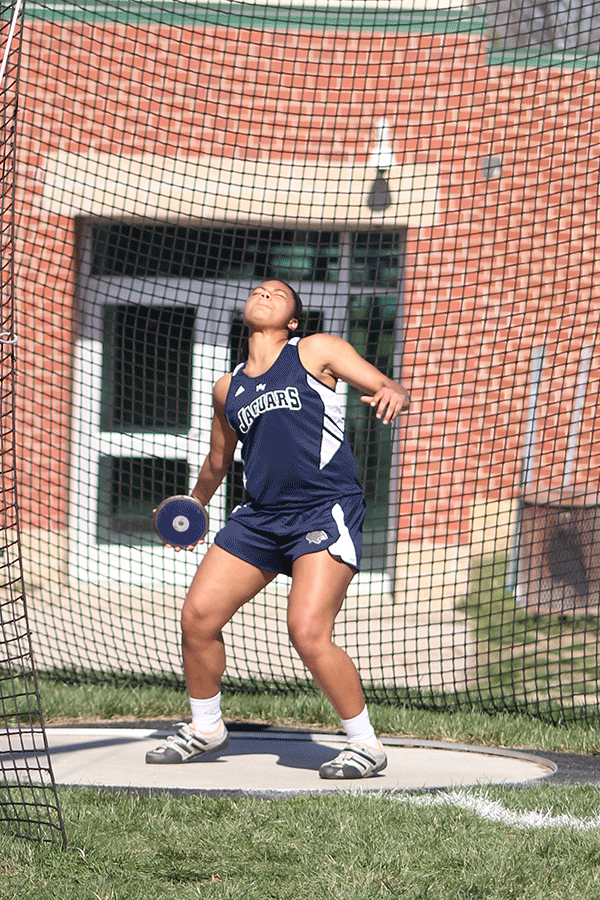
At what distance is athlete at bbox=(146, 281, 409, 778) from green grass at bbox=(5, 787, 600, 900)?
0.48 m

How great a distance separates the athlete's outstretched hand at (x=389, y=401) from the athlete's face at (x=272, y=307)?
1.91 ft

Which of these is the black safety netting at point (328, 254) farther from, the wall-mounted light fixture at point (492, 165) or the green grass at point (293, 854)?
the green grass at point (293, 854)

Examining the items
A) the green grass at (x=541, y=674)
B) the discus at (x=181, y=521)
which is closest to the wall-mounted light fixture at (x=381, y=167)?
the green grass at (x=541, y=674)

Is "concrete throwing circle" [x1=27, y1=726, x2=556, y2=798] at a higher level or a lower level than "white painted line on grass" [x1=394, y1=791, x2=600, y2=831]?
lower

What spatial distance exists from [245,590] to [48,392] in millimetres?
4554

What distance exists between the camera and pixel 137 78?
25.4ft

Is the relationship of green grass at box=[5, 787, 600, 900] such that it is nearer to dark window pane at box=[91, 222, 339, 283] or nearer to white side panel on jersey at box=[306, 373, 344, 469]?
white side panel on jersey at box=[306, 373, 344, 469]

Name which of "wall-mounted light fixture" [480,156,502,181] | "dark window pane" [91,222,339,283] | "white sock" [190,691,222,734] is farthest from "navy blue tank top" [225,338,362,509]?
"dark window pane" [91,222,339,283]

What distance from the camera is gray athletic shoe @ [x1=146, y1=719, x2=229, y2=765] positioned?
398 cm

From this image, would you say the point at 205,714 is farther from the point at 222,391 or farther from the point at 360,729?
the point at 222,391

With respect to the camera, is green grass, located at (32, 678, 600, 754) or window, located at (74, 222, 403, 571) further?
window, located at (74, 222, 403, 571)

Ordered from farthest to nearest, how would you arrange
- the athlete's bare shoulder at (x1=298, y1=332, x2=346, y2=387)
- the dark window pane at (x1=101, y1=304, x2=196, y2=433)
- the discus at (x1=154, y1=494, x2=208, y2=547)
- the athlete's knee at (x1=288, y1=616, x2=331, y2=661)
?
the dark window pane at (x1=101, y1=304, x2=196, y2=433)
the discus at (x1=154, y1=494, x2=208, y2=547)
the athlete's bare shoulder at (x1=298, y1=332, x2=346, y2=387)
the athlete's knee at (x1=288, y1=616, x2=331, y2=661)

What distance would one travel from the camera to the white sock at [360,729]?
12.5ft

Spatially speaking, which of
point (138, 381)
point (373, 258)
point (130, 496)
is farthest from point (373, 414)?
point (130, 496)
